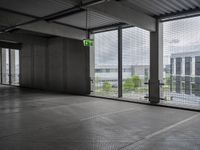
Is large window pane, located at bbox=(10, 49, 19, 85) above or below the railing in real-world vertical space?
above

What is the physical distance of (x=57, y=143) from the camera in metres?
3.60

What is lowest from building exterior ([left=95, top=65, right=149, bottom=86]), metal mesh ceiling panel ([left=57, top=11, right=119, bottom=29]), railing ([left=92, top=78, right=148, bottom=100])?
railing ([left=92, top=78, right=148, bottom=100])

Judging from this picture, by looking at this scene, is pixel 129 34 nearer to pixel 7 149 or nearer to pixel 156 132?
pixel 156 132

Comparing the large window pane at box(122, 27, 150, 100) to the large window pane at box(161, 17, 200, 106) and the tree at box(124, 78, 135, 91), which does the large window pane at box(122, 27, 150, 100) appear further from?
the large window pane at box(161, 17, 200, 106)

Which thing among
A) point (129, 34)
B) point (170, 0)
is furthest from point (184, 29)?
point (129, 34)

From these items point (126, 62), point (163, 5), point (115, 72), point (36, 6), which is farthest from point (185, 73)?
point (36, 6)

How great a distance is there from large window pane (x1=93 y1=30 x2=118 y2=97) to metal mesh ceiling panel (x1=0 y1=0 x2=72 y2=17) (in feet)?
11.2

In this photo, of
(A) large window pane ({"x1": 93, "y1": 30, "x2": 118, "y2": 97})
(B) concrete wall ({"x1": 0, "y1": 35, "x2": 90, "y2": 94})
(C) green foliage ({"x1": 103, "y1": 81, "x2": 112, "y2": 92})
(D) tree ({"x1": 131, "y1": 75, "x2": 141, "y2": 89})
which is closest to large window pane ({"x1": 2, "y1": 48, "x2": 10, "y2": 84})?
(B) concrete wall ({"x1": 0, "y1": 35, "x2": 90, "y2": 94})

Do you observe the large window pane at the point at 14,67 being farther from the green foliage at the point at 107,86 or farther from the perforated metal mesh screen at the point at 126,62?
the green foliage at the point at 107,86

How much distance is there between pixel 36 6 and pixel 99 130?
4.76 m

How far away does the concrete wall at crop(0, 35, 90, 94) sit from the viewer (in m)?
10.8

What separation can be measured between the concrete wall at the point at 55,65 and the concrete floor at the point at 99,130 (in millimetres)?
4684

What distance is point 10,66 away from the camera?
57.6 ft

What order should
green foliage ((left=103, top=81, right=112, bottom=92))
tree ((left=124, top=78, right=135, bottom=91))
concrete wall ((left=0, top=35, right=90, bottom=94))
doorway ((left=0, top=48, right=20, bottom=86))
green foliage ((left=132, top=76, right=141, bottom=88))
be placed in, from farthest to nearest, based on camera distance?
doorway ((left=0, top=48, right=20, bottom=86))
concrete wall ((left=0, top=35, right=90, bottom=94))
green foliage ((left=103, top=81, right=112, bottom=92))
tree ((left=124, top=78, right=135, bottom=91))
green foliage ((left=132, top=76, right=141, bottom=88))
